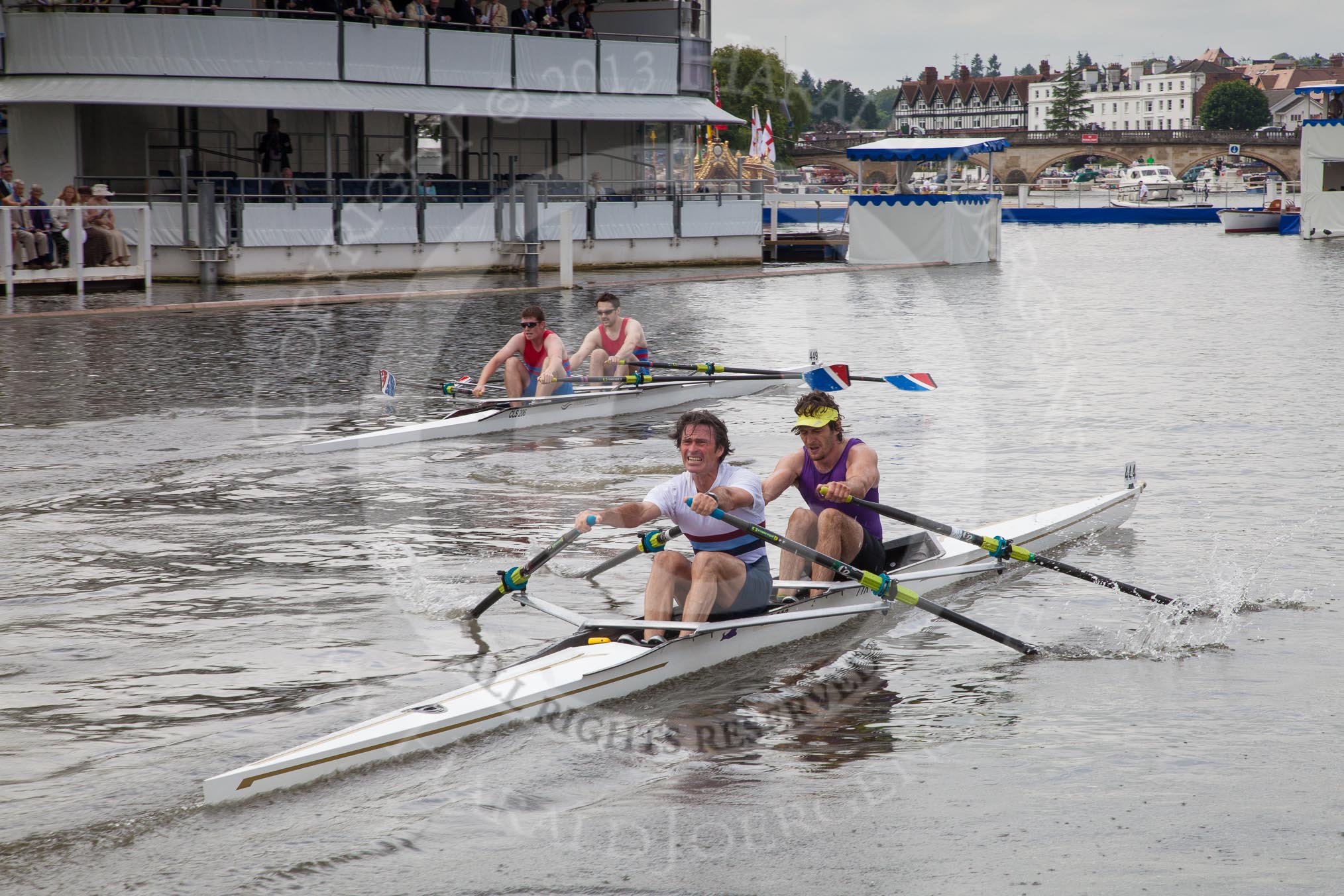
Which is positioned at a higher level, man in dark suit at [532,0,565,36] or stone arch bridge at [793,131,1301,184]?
stone arch bridge at [793,131,1301,184]

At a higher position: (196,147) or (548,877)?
(196,147)

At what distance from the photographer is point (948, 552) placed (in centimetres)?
923

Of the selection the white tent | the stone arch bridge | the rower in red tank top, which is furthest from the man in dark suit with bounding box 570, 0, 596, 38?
the stone arch bridge

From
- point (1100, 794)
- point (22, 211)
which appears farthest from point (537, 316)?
point (22, 211)

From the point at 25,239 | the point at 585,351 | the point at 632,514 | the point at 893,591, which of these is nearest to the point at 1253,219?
the point at 25,239

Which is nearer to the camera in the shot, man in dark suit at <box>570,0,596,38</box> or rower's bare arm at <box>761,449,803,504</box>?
rower's bare arm at <box>761,449,803,504</box>

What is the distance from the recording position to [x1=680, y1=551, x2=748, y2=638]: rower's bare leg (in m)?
7.34

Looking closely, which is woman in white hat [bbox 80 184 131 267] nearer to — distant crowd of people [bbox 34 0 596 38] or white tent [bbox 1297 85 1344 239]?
distant crowd of people [bbox 34 0 596 38]

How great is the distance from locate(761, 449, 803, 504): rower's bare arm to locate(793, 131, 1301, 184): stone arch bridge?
102 metres

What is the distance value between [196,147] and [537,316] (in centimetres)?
1988

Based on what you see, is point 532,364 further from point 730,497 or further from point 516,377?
point 730,497

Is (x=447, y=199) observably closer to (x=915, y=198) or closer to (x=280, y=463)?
(x=915, y=198)

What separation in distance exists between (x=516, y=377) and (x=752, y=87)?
84.9 meters

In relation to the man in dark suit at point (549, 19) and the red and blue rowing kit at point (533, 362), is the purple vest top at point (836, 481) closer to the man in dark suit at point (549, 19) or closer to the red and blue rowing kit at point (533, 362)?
the red and blue rowing kit at point (533, 362)
